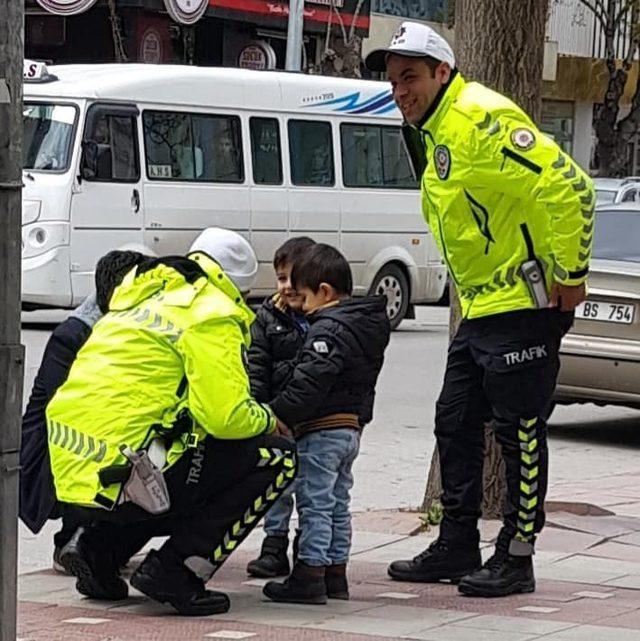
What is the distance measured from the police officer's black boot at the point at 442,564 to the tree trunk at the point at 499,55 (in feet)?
3.38

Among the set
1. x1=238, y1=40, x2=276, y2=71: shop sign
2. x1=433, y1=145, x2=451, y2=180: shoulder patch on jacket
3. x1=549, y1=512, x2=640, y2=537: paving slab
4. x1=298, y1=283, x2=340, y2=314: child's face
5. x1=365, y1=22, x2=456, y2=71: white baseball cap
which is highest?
x1=238, y1=40, x2=276, y2=71: shop sign

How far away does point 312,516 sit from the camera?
643 cm

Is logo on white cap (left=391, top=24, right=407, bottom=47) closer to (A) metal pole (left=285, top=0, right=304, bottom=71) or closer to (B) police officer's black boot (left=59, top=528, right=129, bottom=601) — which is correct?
(B) police officer's black boot (left=59, top=528, right=129, bottom=601)

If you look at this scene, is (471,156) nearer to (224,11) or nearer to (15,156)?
(15,156)

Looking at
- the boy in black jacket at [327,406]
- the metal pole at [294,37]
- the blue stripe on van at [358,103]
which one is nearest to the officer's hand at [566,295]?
the boy in black jacket at [327,406]

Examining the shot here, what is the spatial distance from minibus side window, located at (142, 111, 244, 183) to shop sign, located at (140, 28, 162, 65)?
1034 cm

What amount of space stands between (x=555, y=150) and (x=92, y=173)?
11.6m

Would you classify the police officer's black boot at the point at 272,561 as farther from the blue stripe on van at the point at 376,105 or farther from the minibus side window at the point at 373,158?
the blue stripe on van at the point at 376,105

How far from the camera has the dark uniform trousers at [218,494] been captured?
606 centimetres

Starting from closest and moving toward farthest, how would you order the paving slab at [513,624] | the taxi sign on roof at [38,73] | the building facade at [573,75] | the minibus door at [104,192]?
the paving slab at [513,624], the minibus door at [104,192], the taxi sign on roof at [38,73], the building facade at [573,75]

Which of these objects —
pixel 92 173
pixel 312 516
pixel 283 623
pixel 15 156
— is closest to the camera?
pixel 15 156

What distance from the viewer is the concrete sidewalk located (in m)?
5.85

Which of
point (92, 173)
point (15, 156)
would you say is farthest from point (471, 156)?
point (92, 173)

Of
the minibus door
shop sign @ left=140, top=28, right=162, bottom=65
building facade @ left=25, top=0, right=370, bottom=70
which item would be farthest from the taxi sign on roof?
shop sign @ left=140, top=28, right=162, bottom=65
